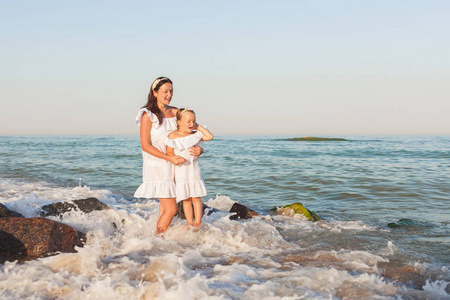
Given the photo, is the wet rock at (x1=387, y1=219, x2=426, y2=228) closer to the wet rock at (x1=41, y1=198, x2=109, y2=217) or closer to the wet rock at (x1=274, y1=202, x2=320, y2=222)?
the wet rock at (x1=274, y1=202, x2=320, y2=222)

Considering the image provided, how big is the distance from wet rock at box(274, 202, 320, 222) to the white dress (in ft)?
10.8

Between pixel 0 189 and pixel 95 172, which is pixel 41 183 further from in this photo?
pixel 95 172

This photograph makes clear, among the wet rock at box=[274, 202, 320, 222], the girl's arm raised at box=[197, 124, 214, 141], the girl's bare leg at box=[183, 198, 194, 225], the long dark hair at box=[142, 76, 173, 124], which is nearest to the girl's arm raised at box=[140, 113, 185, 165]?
the long dark hair at box=[142, 76, 173, 124]

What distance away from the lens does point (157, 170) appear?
15.8ft

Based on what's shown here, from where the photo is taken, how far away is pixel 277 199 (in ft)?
31.3

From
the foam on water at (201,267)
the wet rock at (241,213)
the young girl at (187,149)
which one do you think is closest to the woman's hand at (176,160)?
the young girl at (187,149)

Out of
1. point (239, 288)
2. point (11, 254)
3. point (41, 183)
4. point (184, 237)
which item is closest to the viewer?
point (239, 288)

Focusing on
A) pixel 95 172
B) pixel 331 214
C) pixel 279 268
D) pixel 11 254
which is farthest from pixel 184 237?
pixel 95 172

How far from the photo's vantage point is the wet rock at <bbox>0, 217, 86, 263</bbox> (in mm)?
4340

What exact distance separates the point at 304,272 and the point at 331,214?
4.06 meters

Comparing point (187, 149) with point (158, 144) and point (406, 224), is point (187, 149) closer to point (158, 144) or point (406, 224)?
point (158, 144)

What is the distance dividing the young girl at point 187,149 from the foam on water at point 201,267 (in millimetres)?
748

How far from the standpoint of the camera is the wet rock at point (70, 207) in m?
6.27

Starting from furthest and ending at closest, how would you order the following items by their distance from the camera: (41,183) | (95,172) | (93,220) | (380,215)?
(95,172)
(41,183)
(380,215)
(93,220)
